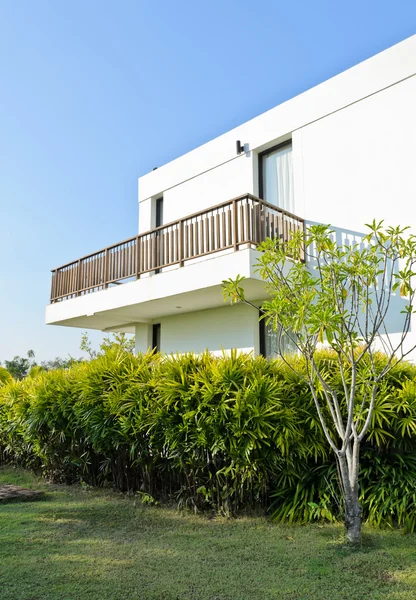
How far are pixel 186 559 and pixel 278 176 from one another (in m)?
8.04

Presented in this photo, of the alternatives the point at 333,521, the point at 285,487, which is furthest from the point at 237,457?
the point at 333,521

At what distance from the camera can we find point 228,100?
36.3 feet

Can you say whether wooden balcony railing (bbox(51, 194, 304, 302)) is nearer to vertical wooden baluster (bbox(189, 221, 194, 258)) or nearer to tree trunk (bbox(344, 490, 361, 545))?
vertical wooden baluster (bbox(189, 221, 194, 258))

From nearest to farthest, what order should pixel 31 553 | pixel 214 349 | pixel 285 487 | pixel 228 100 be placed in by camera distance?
1. pixel 31 553
2. pixel 285 487
3. pixel 214 349
4. pixel 228 100

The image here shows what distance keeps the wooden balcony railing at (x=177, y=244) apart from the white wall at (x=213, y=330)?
1.51 m

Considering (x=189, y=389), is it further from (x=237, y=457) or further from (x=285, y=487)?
(x=285, y=487)

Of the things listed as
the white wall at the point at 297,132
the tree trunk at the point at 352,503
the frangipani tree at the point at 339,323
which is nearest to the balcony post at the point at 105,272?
the white wall at the point at 297,132

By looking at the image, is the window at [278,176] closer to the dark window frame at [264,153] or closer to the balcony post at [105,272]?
the dark window frame at [264,153]

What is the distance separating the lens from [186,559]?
4074 mm

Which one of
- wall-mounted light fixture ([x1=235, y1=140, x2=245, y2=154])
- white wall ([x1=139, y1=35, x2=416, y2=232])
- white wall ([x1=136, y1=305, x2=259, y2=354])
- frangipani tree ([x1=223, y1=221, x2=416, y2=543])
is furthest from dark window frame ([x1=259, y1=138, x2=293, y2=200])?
frangipani tree ([x1=223, y1=221, x2=416, y2=543])

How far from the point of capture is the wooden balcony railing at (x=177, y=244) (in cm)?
855

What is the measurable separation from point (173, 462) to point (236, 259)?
376cm


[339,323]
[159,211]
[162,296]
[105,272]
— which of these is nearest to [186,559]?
[339,323]

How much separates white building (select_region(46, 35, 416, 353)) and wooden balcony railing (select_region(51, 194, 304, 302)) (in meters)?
0.03
